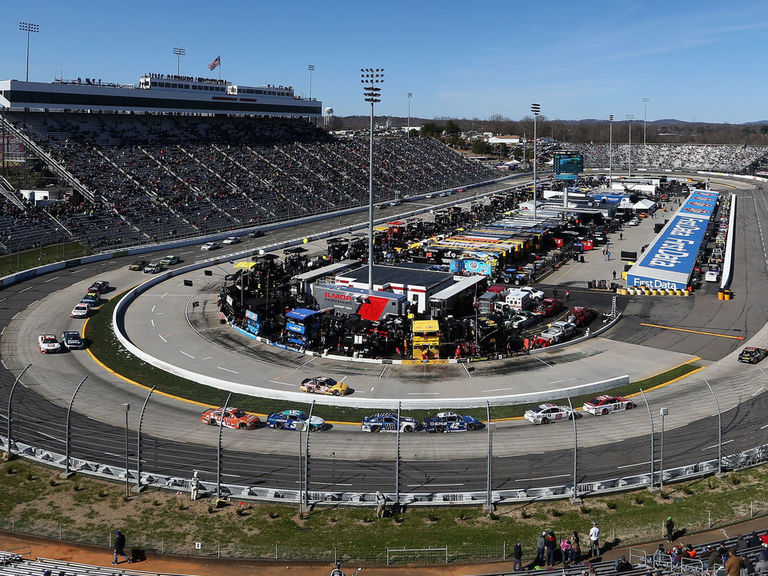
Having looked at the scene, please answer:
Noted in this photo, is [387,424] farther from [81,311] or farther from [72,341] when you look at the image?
[81,311]

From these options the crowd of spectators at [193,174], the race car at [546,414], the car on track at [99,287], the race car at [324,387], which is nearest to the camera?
the race car at [546,414]

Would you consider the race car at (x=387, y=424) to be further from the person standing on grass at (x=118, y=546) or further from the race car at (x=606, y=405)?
the person standing on grass at (x=118, y=546)

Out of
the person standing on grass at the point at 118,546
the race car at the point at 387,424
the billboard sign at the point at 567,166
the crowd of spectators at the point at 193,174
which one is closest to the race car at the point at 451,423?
the race car at the point at 387,424

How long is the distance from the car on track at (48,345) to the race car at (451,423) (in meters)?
25.1

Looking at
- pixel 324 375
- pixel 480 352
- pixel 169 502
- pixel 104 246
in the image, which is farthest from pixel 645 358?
pixel 104 246

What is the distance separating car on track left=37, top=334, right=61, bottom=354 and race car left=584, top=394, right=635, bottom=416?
104ft

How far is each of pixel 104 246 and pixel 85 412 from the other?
4431 centimetres

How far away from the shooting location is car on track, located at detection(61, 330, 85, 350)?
44.7 m

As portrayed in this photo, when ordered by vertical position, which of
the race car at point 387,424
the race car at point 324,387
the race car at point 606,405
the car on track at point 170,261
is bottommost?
the race car at point 387,424

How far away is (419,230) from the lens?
83562 mm

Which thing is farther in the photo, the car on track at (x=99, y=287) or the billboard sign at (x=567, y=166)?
the billboard sign at (x=567, y=166)

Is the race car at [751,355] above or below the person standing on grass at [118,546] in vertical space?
above

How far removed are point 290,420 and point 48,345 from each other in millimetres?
20128

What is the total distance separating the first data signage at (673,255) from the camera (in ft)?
194
